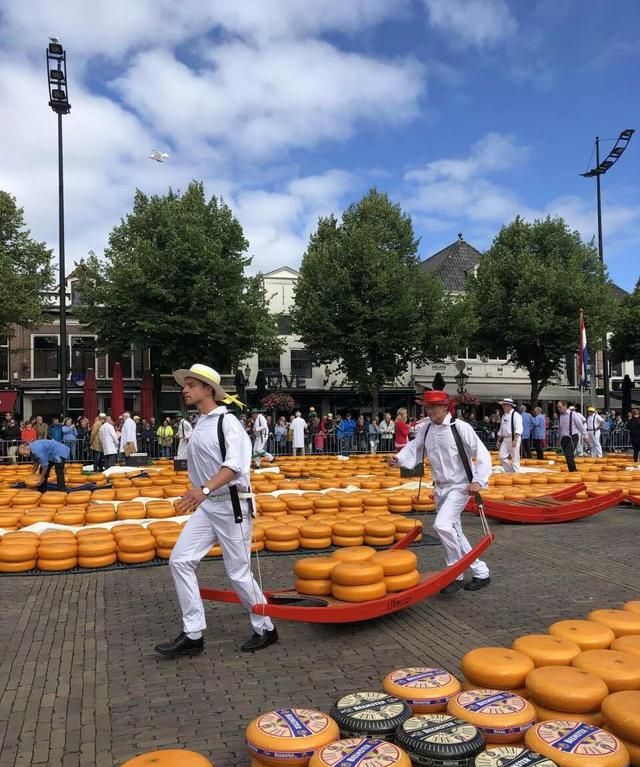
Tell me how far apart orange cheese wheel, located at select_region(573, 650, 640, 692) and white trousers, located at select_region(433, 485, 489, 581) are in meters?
2.58

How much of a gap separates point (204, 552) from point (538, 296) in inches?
1345

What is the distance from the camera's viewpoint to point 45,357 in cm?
3841

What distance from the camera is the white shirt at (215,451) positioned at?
4984 mm

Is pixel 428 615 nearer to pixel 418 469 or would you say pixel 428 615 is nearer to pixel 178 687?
pixel 178 687

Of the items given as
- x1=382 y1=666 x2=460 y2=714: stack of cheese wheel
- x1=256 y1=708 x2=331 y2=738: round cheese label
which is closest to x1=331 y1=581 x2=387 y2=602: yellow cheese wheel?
x1=382 y1=666 x2=460 y2=714: stack of cheese wheel

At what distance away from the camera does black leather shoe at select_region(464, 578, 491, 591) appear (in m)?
6.69

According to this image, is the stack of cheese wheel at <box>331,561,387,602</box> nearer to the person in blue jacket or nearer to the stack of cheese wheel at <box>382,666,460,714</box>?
the stack of cheese wheel at <box>382,666,460,714</box>

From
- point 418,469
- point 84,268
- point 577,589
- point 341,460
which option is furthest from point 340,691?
point 84,268

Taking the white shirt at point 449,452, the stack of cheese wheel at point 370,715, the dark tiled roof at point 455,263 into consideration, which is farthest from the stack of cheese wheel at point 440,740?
the dark tiled roof at point 455,263

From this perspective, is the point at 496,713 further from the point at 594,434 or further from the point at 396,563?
the point at 594,434

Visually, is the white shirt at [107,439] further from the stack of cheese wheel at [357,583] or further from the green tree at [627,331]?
the green tree at [627,331]

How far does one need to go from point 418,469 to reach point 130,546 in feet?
27.1

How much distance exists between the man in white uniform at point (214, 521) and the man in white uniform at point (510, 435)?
9917mm

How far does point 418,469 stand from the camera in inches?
588
